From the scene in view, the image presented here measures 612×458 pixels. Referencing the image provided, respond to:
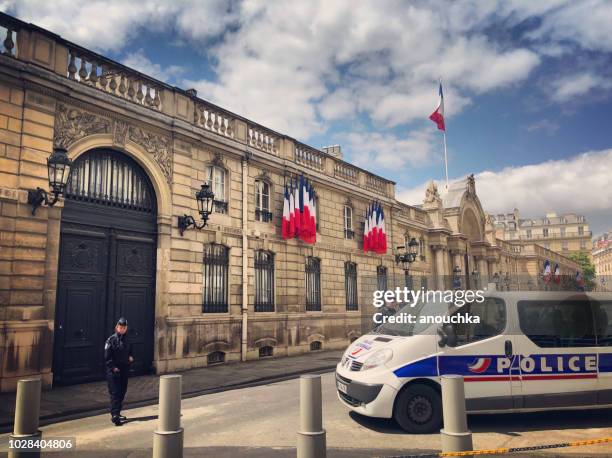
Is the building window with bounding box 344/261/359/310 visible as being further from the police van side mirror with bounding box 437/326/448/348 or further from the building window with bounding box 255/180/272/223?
the police van side mirror with bounding box 437/326/448/348

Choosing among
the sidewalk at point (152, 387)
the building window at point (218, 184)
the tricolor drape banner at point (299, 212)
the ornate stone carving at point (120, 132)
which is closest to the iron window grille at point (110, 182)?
the ornate stone carving at point (120, 132)

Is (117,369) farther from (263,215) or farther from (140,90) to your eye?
(263,215)

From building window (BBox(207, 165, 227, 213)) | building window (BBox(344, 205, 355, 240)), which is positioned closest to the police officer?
building window (BBox(207, 165, 227, 213))

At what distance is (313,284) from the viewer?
66.7 ft

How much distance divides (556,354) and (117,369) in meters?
6.85

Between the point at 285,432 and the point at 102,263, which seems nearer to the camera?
the point at 285,432

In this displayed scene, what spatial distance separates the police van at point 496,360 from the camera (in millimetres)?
6805

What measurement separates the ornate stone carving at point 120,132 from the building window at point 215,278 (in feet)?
13.6

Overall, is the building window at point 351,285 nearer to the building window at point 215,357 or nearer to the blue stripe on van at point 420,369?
the building window at point 215,357

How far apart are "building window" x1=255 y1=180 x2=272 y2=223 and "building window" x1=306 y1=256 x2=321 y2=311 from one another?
2.99 meters

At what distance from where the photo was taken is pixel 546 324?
721 centimetres

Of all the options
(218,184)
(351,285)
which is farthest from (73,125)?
(351,285)

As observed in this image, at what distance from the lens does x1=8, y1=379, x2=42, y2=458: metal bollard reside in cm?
452

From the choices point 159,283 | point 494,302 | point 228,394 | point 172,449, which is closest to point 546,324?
point 494,302
